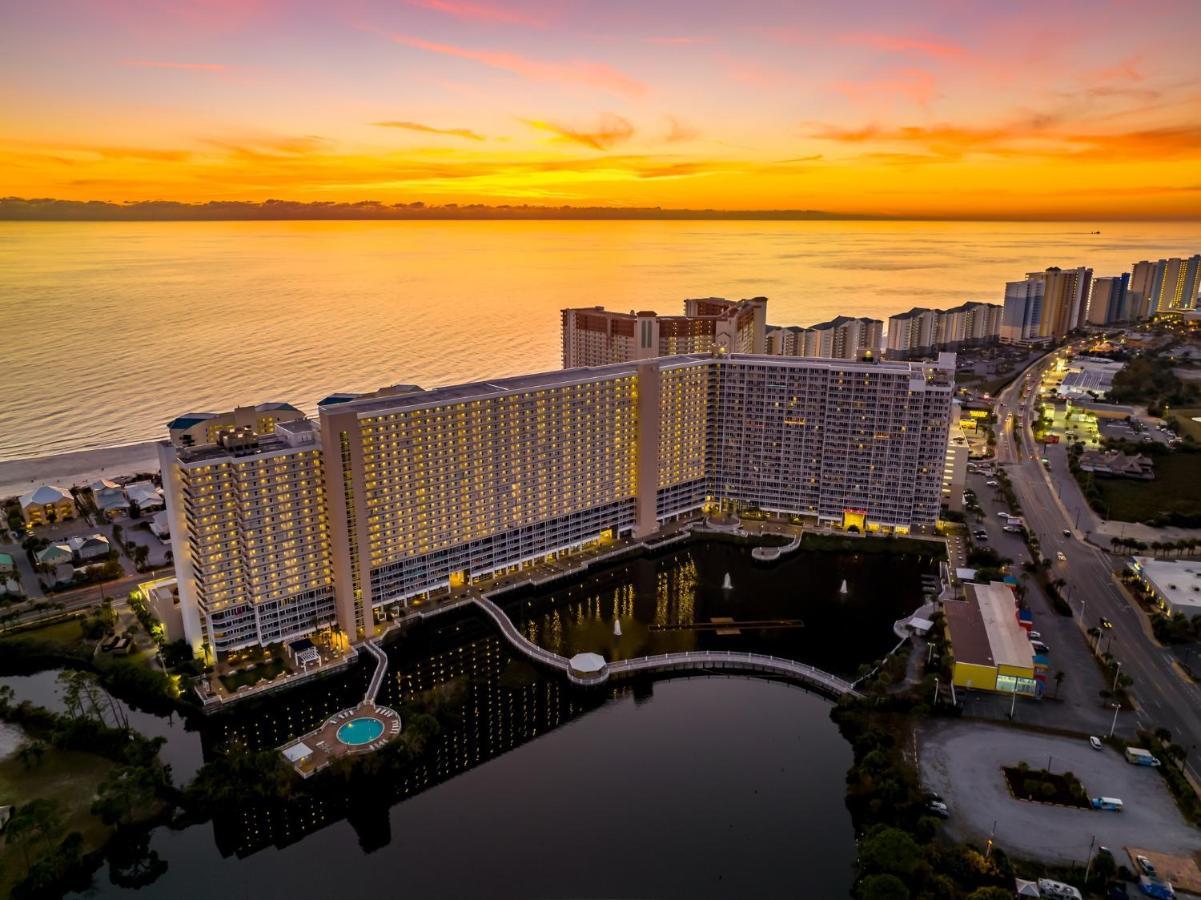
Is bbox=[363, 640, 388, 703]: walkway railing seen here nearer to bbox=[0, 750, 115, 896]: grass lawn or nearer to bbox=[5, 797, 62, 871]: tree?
bbox=[0, 750, 115, 896]: grass lawn

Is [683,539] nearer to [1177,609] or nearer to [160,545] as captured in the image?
[1177,609]

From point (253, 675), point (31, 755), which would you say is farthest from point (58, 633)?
point (253, 675)

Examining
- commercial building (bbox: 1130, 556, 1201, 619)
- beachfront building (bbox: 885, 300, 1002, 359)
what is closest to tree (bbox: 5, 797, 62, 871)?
commercial building (bbox: 1130, 556, 1201, 619)

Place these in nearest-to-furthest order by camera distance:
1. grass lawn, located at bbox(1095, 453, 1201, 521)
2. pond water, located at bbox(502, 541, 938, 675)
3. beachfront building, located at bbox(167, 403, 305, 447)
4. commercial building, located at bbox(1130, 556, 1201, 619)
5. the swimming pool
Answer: the swimming pool, beachfront building, located at bbox(167, 403, 305, 447), pond water, located at bbox(502, 541, 938, 675), commercial building, located at bbox(1130, 556, 1201, 619), grass lawn, located at bbox(1095, 453, 1201, 521)

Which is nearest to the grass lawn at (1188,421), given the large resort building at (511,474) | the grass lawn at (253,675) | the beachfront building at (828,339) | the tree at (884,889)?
the beachfront building at (828,339)

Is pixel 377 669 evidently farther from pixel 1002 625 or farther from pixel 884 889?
pixel 1002 625

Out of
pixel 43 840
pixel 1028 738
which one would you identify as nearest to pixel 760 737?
pixel 1028 738

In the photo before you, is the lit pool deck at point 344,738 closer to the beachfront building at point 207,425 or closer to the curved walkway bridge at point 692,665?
the curved walkway bridge at point 692,665
